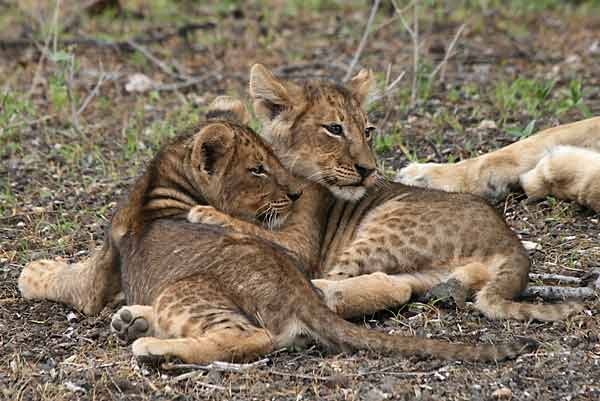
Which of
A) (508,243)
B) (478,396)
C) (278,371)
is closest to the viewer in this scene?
(478,396)

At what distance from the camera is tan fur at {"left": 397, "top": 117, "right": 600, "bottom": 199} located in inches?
240

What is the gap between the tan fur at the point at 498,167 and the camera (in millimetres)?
6102

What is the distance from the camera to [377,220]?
5.21m

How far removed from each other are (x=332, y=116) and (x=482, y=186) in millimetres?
1113

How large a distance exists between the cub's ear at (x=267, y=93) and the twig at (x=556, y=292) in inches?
63.2

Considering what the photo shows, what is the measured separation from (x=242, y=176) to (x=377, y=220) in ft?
2.24

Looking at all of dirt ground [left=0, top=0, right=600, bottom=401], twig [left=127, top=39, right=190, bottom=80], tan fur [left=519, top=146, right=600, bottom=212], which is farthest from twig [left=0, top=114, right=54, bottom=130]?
tan fur [left=519, top=146, right=600, bottom=212]

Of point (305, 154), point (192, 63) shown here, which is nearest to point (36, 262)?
point (305, 154)

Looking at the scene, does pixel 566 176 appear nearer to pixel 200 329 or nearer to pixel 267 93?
pixel 267 93

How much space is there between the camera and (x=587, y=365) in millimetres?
4004

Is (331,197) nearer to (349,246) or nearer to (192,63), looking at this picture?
(349,246)

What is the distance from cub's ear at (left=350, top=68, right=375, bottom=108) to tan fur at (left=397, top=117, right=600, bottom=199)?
1.91 ft

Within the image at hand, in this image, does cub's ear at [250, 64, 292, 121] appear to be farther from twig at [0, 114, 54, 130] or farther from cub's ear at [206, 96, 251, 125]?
twig at [0, 114, 54, 130]

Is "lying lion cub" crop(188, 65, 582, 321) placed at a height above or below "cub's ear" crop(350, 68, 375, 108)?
below
